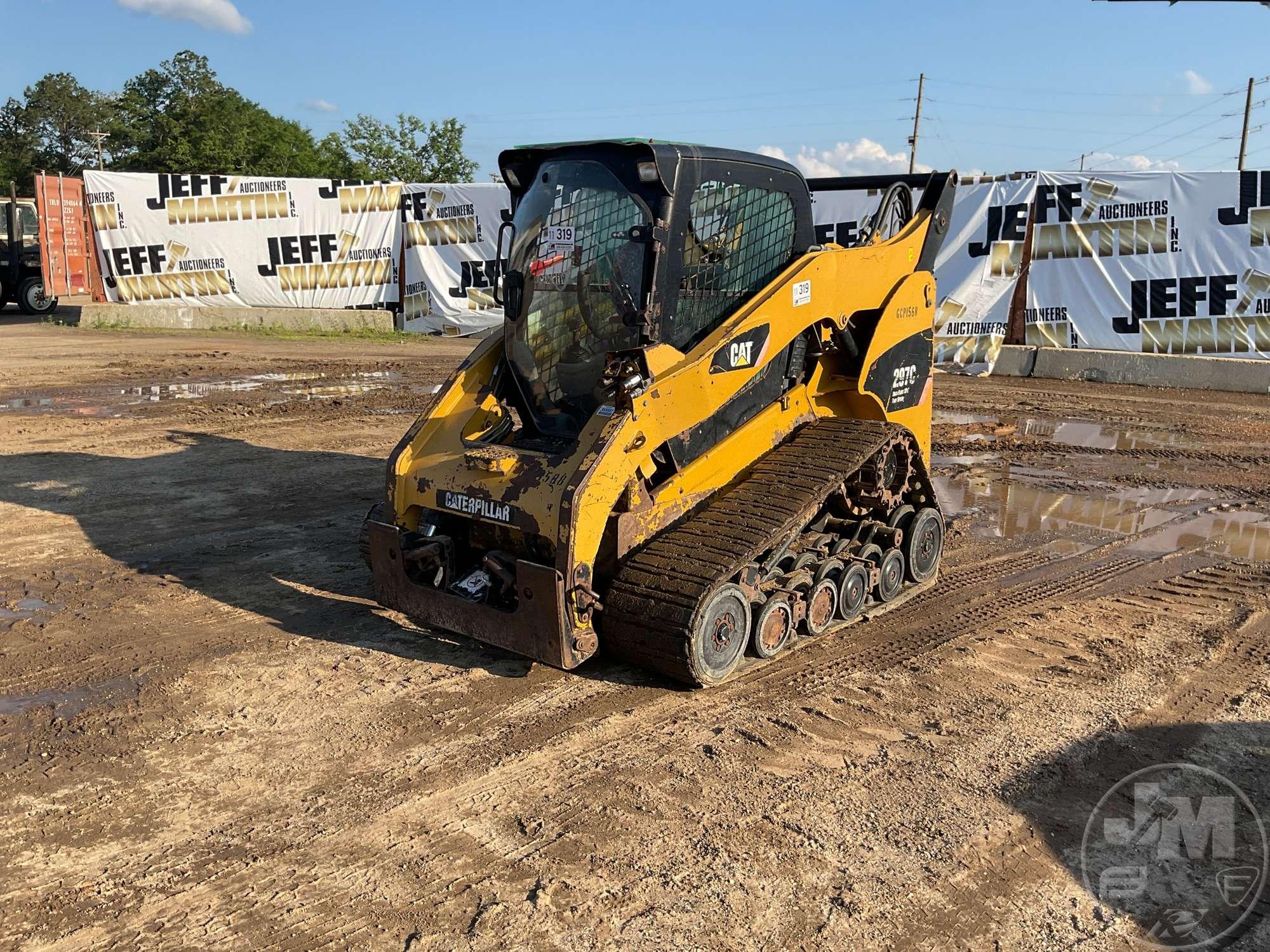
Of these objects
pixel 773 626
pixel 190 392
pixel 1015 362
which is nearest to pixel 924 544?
pixel 773 626

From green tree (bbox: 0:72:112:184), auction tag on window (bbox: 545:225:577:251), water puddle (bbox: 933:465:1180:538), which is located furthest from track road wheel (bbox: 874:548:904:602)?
green tree (bbox: 0:72:112:184)

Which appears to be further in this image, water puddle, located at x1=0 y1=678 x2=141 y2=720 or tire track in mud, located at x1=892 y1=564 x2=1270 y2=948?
water puddle, located at x1=0 y1=678 x2=141 y2=720

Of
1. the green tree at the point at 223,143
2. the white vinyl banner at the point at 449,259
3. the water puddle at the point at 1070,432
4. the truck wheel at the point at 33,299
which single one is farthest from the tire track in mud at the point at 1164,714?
the green tree at the point at 223,143

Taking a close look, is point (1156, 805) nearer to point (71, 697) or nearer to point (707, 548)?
point (707, 548)

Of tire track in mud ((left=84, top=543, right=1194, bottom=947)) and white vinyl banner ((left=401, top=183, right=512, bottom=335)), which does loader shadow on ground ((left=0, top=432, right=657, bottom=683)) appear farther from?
white vinyl banner ((left=401, top=183, right=512, bottom=335))

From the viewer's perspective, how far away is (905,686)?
15.9 feet

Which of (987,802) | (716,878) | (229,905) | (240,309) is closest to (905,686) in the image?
(987,802)

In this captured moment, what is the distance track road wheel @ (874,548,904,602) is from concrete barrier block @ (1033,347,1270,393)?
35.0ft

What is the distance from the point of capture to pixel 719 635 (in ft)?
15.3

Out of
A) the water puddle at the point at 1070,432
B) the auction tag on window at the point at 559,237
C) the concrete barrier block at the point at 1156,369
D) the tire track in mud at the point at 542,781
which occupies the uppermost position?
the auction tag on window at the point at 559,237

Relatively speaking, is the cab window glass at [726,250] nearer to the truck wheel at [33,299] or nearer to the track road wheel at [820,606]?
the track road wheel at [820,606]

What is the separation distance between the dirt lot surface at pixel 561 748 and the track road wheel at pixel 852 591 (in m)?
0.15

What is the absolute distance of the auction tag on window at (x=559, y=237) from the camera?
5230 millimetres

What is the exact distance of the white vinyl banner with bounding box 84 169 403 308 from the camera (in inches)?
783
